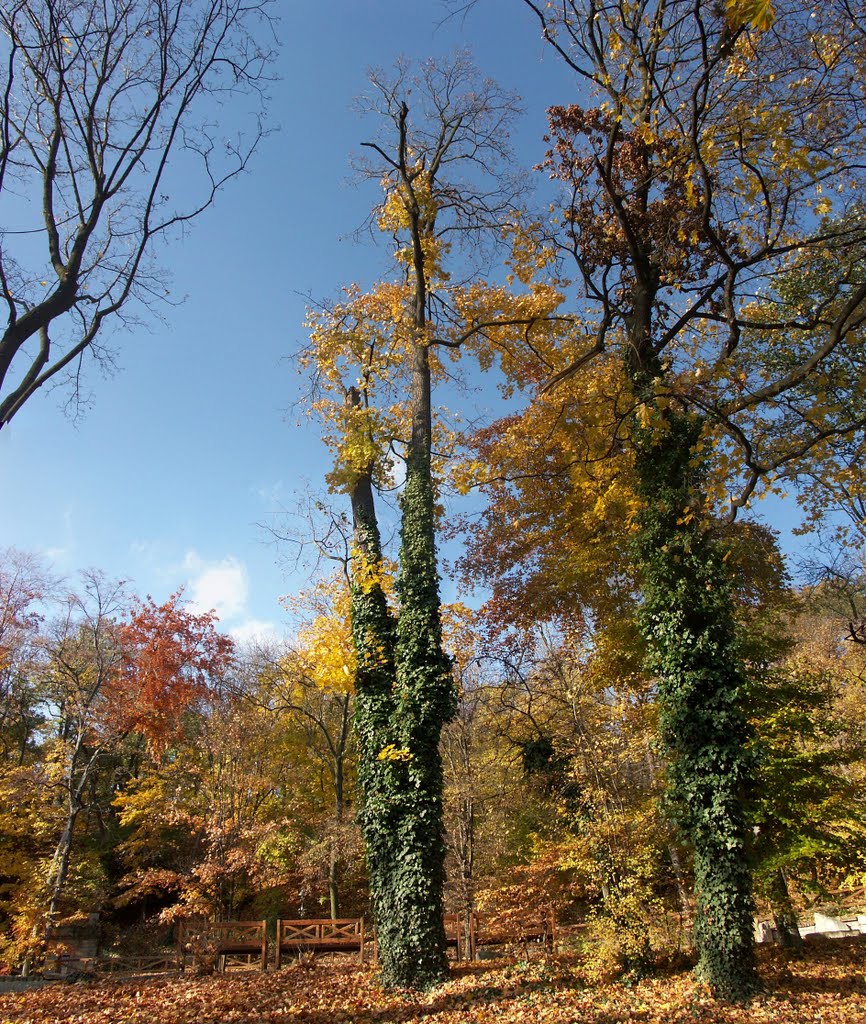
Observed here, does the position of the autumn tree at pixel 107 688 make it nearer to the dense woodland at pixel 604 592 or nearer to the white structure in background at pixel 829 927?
the dense woodland at pixel 604 592

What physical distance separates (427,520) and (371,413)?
2485 millimetres

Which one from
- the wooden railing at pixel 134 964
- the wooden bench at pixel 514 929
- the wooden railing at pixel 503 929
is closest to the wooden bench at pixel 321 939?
the wooden railing at pixel 503 929

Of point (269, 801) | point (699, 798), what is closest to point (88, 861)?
point (269, 801)

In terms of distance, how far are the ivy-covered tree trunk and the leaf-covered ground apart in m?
0.71

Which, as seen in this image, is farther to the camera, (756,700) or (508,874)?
(508,874)

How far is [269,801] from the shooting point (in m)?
19.5

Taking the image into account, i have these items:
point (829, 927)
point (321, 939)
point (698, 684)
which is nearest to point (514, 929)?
point (321, 939)

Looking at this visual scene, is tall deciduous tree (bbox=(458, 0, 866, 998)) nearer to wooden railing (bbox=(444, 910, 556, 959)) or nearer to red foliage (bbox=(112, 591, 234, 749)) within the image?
wooden railing (bbox=(444, 910, 556, 959))

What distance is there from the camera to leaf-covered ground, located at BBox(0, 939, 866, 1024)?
6070mm

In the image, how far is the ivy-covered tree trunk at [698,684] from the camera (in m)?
6.99

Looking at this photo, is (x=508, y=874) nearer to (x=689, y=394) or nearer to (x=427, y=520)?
(x=427, y=520)

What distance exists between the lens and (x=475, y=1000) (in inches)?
272

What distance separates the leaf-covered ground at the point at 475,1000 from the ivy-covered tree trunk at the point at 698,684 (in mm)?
711

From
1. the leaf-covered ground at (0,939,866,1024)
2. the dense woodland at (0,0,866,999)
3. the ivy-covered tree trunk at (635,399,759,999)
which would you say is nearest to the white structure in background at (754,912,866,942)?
the dense woodland at (0,0,866,999)
